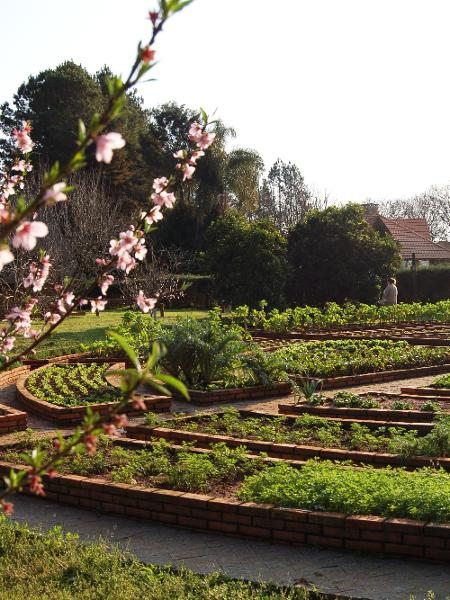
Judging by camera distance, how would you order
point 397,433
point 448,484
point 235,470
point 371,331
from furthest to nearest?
point 371,331
point 397,433
point 235,470
point 448,484

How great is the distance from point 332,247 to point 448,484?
68.0 ft

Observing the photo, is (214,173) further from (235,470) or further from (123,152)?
(235,470)

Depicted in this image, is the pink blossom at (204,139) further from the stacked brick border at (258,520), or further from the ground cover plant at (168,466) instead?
the ground cover plant at (168,466)

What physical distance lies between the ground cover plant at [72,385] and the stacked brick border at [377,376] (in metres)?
2.72

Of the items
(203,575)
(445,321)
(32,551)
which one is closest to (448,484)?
(203,575)

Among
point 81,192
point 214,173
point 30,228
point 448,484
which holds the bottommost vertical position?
point 448,484

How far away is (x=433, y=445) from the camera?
23.1 feet

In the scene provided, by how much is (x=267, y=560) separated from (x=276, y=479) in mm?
883

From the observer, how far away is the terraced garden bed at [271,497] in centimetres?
521

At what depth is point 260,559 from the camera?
17.2ft

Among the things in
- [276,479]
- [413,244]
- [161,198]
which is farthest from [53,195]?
[413,244]

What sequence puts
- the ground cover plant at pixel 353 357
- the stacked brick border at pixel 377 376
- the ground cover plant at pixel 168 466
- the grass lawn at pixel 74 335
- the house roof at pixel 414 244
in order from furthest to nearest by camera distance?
the house roof at pixel 414 244 → the grass lawn at pixel 74 335 → the ground cover plant at pixel 353 357 → the stacked brick border at pixel 377 376 → the ground cover plant at pixel 168 466

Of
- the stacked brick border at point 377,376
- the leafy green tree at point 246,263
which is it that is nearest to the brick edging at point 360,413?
the stacked brick border at point 377,376

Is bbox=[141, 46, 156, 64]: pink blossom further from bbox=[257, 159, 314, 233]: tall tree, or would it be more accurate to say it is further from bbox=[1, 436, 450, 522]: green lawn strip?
bbox=[257, 159, 314, 233]: tall tree
